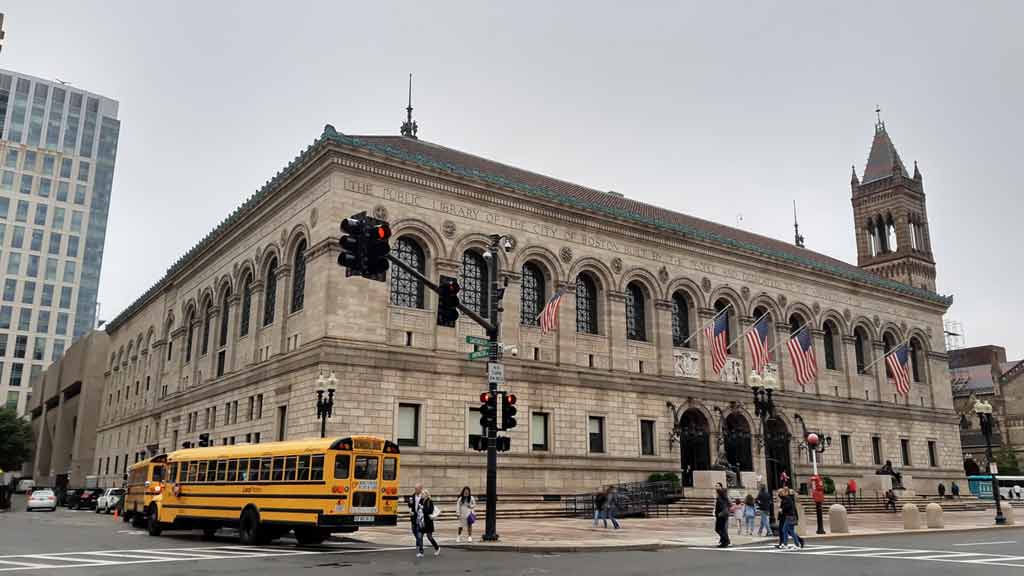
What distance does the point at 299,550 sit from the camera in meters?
21.1

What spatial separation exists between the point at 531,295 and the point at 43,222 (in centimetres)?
11060

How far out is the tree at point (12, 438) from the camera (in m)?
87.7

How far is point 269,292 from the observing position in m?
41.1

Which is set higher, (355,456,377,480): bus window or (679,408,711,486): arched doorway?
(679,408,711,486): arched doorway

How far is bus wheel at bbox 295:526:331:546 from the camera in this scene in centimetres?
2232

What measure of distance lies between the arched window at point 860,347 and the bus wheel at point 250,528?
44773 millimetres

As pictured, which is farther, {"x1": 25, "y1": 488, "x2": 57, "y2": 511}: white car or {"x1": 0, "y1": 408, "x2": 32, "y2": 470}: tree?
{"x1": 0, "y1": 408, "x2": 32, "y2": 470}: tree

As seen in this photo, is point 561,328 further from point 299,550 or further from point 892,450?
point 892,450

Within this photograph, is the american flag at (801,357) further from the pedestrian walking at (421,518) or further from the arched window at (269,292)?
the arched window at (269,292)

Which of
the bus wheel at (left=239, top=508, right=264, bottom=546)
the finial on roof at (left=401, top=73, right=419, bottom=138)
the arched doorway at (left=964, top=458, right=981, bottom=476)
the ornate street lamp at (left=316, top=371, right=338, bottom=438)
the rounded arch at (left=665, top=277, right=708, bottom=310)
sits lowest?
the bus wheel at (left=239, top=508, right=264, bottom=546)

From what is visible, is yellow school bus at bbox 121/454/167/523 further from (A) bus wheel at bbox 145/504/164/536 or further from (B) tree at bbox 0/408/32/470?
(B) tree at bbox 0/408/32/470

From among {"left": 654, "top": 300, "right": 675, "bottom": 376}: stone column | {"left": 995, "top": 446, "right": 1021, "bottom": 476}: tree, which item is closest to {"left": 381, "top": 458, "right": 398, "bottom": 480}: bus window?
{"left": 654, "top": 300, "right": 675, "bottom": 376}: stone column

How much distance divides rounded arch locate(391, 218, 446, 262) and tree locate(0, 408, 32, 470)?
73572 mm

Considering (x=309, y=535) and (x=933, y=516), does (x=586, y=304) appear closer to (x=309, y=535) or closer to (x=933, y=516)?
(x=933, y=516)
